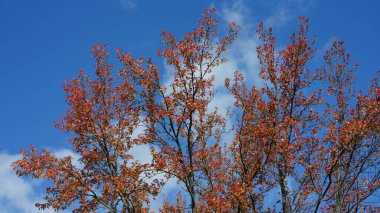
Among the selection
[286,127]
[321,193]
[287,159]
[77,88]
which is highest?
[77,88]

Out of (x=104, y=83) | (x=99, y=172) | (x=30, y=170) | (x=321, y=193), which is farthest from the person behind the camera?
(x=104, y=83)

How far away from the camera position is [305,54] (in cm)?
2502

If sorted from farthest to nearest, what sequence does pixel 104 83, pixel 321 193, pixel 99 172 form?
pixel 104 83 < pixel 99 172 < pixel 321 193

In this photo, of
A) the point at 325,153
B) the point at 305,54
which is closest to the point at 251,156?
the point at 325,153

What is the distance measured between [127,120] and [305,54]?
10.8 meters

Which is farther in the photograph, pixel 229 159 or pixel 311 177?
pixel 229 159

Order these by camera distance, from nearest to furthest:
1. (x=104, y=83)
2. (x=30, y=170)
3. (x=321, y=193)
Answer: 1. (x=321, y=193)
2. (x=30, y=170)
3. (x=104, y=83)

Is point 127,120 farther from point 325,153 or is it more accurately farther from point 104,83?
point 325,153

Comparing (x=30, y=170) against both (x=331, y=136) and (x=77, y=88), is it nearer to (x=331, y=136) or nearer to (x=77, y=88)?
(x=77, y=88)

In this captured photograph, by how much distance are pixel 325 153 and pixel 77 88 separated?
14.6m

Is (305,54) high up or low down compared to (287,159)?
up

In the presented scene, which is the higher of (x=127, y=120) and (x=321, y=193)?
(x=127, y=120)

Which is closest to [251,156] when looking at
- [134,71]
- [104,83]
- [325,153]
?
[325,153]

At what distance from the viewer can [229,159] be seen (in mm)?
26469
